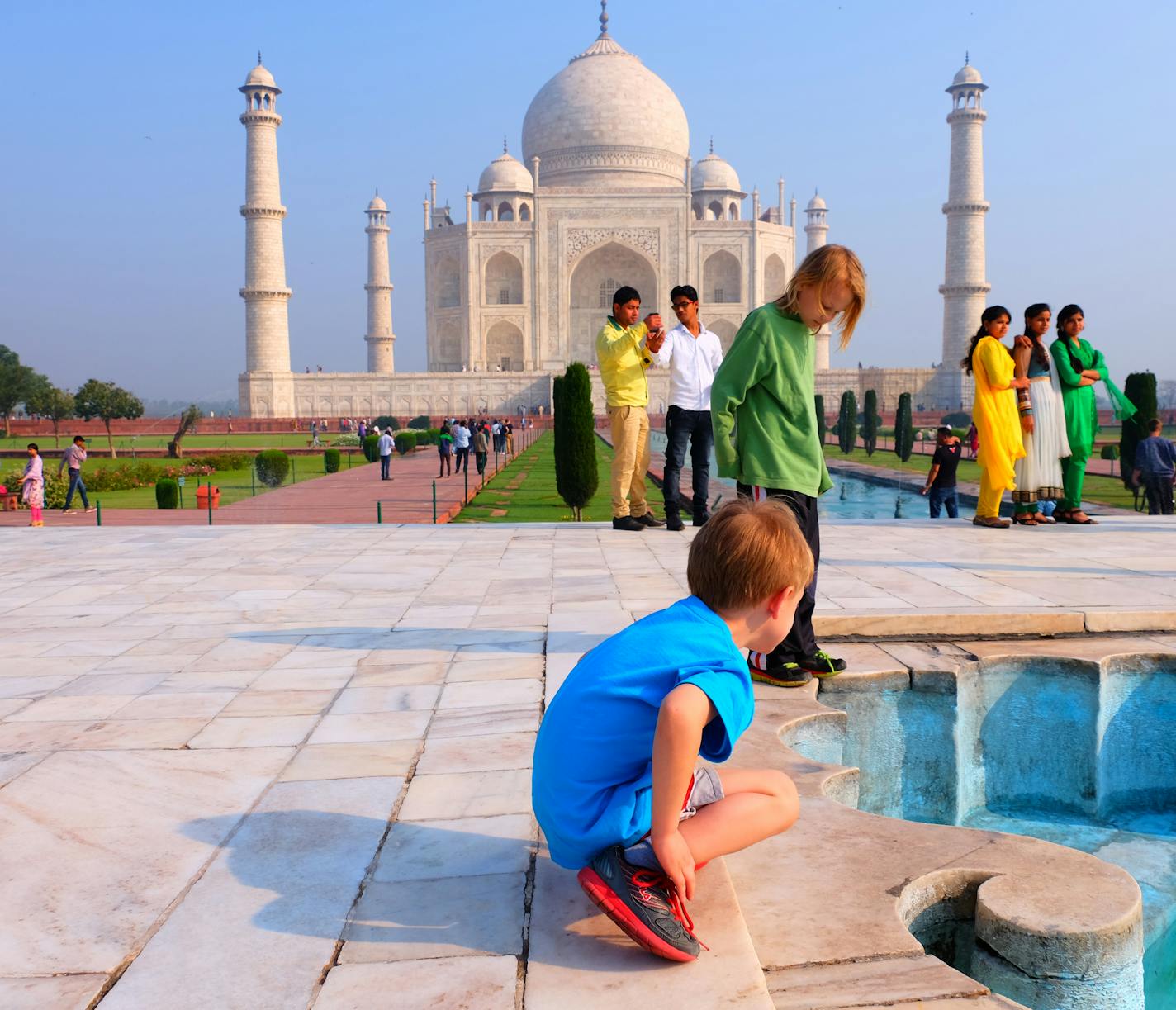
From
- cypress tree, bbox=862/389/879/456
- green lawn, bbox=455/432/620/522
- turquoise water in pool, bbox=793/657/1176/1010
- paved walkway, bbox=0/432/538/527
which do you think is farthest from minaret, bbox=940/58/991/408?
turquoise water in pool, bbox=793/657/1176/1010

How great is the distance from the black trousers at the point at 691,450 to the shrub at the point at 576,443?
11.1 ft

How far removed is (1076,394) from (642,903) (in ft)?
18.6

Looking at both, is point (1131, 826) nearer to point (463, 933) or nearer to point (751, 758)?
point (751, 758)

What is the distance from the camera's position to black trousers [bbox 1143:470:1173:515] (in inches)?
321

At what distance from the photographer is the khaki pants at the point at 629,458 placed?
595 cm

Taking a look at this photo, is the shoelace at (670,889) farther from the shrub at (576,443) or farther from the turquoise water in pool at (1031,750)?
the shrub at (576,443)

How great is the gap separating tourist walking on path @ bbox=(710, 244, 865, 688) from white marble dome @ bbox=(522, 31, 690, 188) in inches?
1581

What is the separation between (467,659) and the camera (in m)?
3.10

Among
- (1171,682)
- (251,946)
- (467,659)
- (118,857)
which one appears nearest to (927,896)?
(251,946)

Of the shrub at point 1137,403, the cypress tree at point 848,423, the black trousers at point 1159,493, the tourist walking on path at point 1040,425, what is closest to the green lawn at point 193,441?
the cypress tree at point 848,423

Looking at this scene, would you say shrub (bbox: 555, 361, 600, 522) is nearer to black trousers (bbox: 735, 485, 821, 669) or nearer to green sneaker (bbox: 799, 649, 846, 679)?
black trousers (bbox: 735, 485, 821, 669)

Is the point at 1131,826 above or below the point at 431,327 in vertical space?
below

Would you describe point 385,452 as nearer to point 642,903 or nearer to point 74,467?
point 74,467

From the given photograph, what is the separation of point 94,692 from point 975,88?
41282 millimetres
